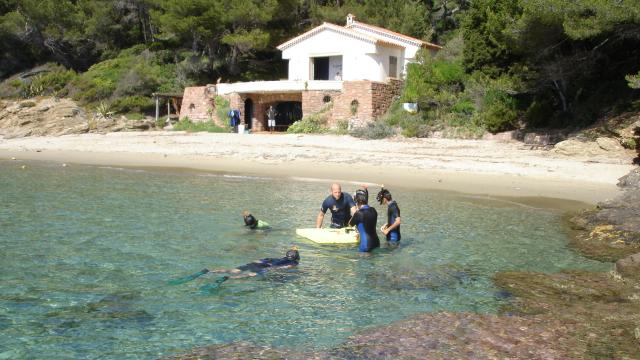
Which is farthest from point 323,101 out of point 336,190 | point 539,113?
point 336,190

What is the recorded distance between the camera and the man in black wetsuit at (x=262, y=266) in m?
8.59

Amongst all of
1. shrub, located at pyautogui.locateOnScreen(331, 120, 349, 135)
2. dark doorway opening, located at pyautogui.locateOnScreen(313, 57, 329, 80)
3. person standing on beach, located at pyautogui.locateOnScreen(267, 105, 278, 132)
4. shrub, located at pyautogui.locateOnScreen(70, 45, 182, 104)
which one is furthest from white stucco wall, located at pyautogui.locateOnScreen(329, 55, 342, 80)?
shrub, located at pyautogui.locateOnScreen(70, 45, 182, 104)

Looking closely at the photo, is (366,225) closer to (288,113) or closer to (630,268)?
(630,268)

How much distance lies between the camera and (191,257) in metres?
9.92

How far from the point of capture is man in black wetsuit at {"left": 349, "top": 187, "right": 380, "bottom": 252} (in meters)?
10.1

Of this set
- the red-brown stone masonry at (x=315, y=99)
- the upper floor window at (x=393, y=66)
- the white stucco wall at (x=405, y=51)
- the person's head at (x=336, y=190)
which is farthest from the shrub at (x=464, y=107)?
Result: the person's head at (x=336, y=190)

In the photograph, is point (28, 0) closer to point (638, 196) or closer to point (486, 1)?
point (486, 1)

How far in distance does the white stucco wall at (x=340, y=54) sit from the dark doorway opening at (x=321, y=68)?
1.70 meters

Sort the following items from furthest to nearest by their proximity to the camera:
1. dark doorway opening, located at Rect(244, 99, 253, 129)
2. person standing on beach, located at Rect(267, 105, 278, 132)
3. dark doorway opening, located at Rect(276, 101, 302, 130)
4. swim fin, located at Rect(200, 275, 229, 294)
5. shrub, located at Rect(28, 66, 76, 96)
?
shrub, located at Rect(28, 66, 76, 96) < dark doorway opening, located at Rect(276, 101, 302, 130) < dark doorway opening, located at Rect(244, 99, 253, 129) < person standing on beach, located at Rect(267, 105, 278, 132) < swim fin, located at Rect(200, 275, 229, 294)

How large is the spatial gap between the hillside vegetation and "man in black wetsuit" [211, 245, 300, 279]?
1431 cm

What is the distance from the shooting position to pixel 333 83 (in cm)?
3388

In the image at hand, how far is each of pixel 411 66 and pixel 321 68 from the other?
8.72m

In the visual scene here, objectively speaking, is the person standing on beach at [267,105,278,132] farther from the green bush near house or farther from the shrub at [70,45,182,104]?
the green bush near house

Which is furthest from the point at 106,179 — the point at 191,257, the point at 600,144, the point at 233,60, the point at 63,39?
the point at 63,39
